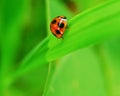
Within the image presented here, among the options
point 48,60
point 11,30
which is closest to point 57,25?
point 48,60

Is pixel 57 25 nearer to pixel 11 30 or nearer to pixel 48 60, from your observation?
pixel 48 60

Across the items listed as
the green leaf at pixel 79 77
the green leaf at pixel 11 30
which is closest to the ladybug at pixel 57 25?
the green leaf at pixel 79 77

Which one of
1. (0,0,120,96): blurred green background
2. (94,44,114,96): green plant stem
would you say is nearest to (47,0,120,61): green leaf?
(0,0,120,96): blurred green background

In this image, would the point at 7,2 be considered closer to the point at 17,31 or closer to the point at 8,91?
the point at 17,31

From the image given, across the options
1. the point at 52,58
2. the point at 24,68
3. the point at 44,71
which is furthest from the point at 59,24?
the point at 44,71

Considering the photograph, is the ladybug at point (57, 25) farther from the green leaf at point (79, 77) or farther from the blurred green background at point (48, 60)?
the green leaf at point (79, 77)

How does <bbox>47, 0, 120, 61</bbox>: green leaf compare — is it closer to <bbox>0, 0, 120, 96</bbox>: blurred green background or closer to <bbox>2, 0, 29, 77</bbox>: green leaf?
<bbox>0, 0, 120, 96</bbox>: blurred green background
